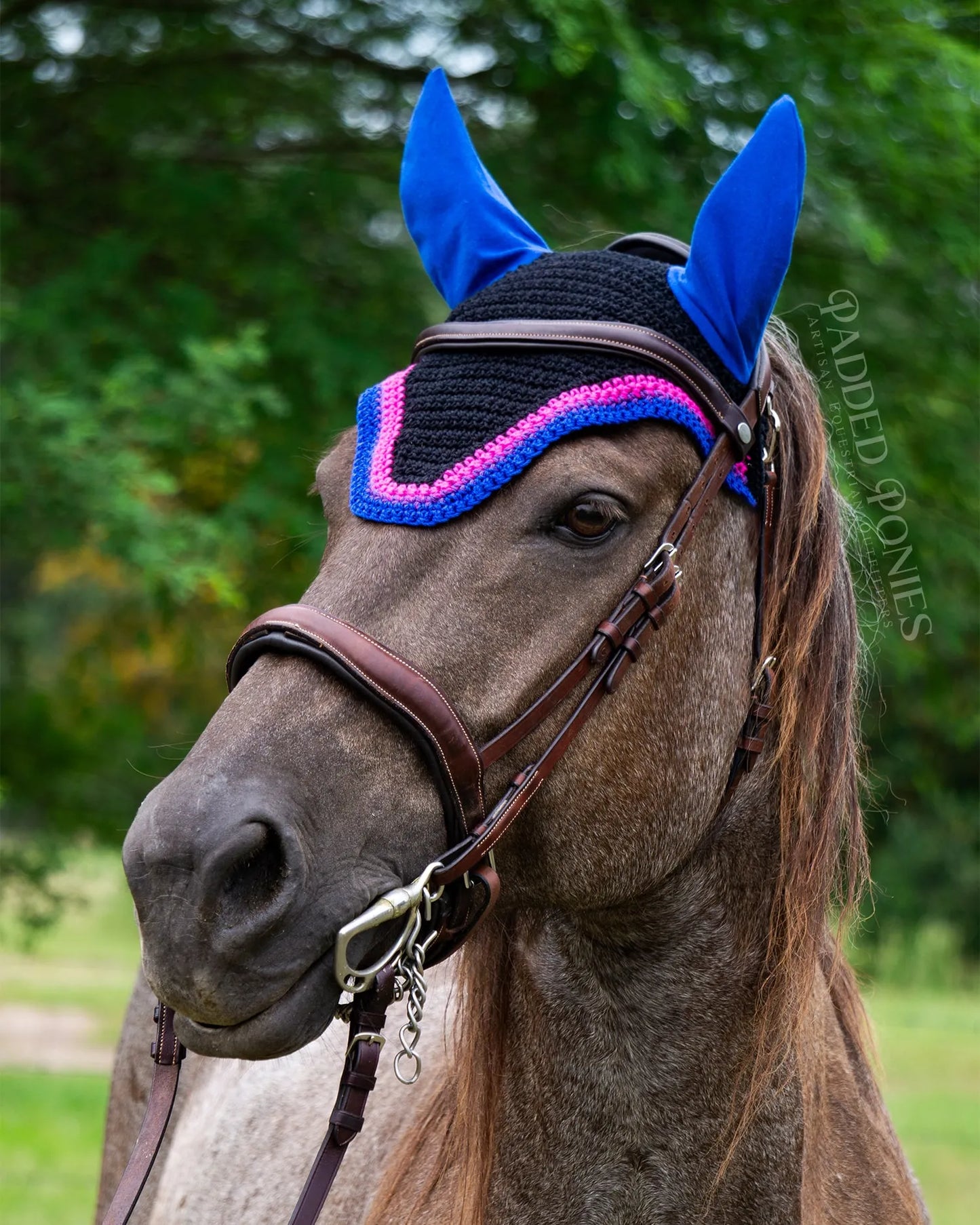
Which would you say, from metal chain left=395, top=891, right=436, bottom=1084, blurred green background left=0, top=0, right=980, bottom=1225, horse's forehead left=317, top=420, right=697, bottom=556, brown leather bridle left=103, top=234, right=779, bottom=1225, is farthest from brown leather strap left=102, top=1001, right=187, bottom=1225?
blurred green background left=0, top=0, right=980, bottom=1225

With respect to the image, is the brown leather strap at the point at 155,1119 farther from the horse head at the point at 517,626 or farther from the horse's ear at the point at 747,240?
the horse's ear at the point at 747,240

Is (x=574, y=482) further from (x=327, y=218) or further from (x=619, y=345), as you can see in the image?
(x=327, y=218)

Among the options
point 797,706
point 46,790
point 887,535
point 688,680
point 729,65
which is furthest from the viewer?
point 46,790

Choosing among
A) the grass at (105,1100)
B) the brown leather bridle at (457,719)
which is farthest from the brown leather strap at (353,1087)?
the grass at (105,1100)

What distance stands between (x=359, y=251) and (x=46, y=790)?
504 centimetres

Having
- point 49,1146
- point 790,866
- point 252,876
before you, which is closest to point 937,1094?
point 49,1146

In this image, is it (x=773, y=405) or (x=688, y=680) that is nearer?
(x=688, y=680)

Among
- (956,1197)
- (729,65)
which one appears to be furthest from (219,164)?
(956,1197)

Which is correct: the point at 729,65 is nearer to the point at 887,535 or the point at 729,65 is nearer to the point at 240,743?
the point at 887,535

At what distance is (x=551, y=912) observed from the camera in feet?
7.31

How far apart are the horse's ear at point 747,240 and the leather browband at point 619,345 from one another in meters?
0.08

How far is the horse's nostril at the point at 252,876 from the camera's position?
1593mm

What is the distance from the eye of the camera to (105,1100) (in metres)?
8.47

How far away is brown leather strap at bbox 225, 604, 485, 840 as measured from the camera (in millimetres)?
1743
